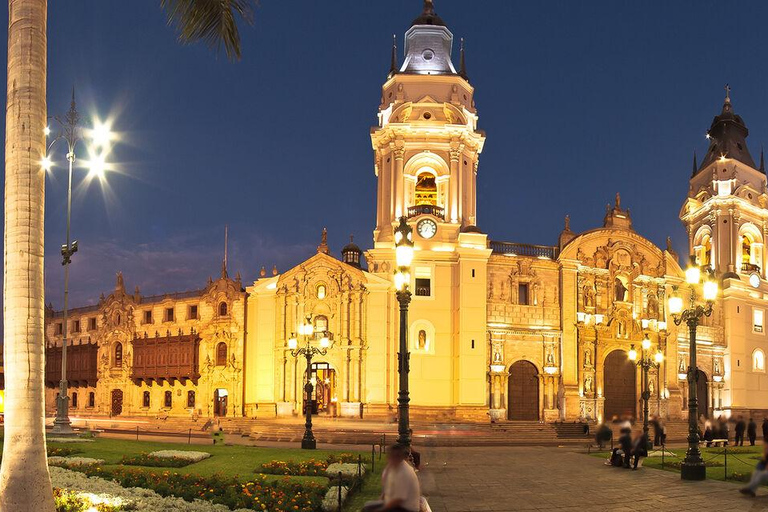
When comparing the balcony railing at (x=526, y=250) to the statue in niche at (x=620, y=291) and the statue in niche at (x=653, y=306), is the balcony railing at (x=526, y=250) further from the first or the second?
the statue in niche at (x=653, y=306)

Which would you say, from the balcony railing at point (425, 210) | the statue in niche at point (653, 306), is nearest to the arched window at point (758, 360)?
the statue in niche at point (653, 306)

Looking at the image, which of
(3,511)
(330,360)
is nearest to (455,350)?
(330,360)

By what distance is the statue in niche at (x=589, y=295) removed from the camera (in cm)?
5419

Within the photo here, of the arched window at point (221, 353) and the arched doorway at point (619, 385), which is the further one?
the arched doorway at point (619, 385)

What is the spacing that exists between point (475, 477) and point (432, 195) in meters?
31.5

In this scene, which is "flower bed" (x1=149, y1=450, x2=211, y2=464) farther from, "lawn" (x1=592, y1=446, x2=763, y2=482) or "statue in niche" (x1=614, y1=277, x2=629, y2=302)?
"statue in niche" (x1=614, y1=277, x2=629, y2=302)

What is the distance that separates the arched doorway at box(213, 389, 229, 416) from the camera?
54.1 metres

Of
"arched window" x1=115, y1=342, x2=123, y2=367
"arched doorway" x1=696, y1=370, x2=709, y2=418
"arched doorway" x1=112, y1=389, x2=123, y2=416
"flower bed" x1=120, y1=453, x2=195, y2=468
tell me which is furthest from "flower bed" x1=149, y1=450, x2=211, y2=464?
"arched doorway" x1=696, y1=370, x2=709, y2=418

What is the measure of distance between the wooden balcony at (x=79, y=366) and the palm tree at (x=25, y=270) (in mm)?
52062

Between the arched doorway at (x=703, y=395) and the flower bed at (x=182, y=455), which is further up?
the flower bed at (x=182, y=455)

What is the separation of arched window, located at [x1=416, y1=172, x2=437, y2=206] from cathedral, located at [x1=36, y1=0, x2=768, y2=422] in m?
0.09

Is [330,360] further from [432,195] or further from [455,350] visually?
[432,195]

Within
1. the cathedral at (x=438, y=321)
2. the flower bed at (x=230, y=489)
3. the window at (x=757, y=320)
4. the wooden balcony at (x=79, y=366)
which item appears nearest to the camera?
the flower bed at (x=230, y=489)

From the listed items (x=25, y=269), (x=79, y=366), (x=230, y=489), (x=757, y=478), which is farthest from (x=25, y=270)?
(x=79, y=366)
